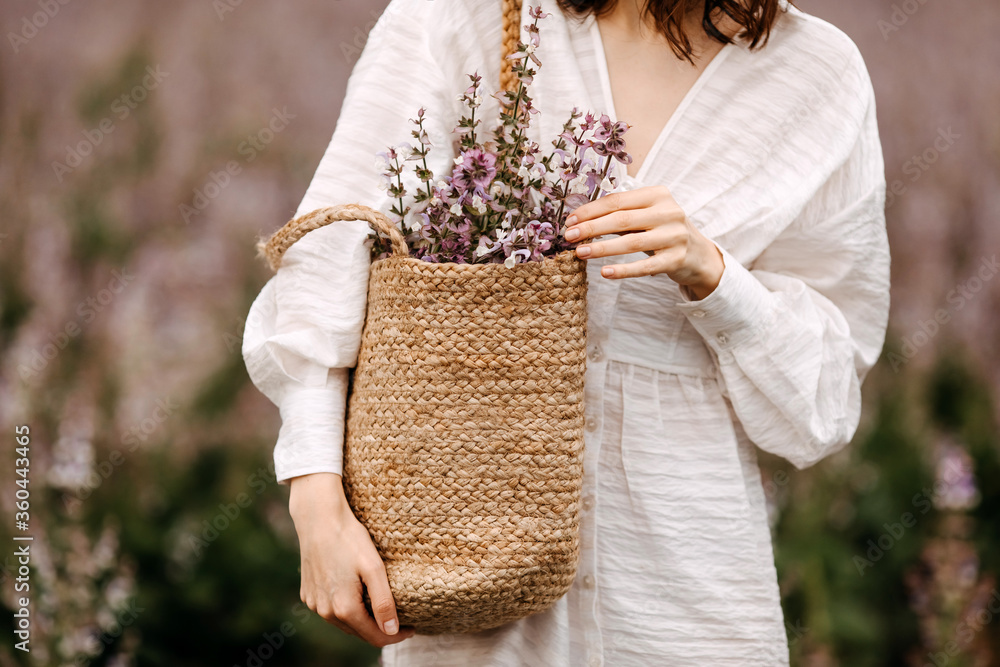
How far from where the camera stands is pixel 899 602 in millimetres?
2559

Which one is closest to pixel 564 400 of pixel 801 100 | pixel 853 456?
pixel 801 100

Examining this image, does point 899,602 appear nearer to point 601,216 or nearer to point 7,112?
point 601,216

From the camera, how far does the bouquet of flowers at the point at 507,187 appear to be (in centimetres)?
82

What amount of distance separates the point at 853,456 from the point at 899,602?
0.45 metres

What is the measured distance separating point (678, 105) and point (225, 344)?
5.62 ft

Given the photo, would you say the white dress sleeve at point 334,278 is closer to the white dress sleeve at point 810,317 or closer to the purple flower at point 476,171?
the purple flower at point 476,171

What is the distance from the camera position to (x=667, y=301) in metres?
1.04

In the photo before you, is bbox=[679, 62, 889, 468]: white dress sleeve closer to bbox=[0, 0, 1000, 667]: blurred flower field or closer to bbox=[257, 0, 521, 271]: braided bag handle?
bbox=[257, 0, 521, 271]: braided bag handle

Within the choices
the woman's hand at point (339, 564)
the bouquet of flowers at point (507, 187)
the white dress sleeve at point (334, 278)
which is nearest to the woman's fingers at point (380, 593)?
the woman's hand at point (339, 564)

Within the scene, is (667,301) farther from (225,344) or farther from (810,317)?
(225,344)

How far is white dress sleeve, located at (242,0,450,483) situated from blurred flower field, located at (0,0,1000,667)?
1554 millimetres

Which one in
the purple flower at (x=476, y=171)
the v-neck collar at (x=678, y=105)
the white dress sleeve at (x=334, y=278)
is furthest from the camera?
the v-neck collar at (x=678, y=105)

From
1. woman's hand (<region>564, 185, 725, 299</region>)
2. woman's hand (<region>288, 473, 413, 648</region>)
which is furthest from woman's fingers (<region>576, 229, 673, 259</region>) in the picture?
woman's hand (<region>288, 473, 413, 648</region>)

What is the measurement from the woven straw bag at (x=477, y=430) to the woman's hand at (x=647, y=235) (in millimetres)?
35
